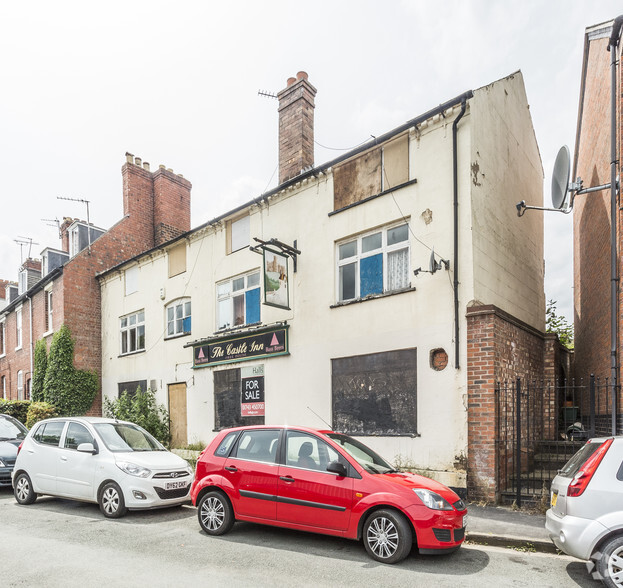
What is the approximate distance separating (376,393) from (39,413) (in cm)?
1333

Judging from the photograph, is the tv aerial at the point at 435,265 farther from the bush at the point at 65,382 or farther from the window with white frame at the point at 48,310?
the window with white frame at the point at 48,310

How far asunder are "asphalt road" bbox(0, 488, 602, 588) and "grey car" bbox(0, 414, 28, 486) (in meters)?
3.51

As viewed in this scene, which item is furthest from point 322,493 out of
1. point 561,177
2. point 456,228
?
point 561,177

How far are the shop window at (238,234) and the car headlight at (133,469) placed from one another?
742 cm

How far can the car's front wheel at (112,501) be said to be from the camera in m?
8.09

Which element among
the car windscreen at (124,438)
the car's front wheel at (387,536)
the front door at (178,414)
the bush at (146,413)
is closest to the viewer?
the car's front wheel at (387,536)

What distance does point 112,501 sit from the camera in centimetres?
817

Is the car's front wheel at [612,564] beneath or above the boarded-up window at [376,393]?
beneath

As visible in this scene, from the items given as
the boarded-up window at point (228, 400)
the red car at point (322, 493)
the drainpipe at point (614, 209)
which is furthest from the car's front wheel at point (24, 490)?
the drainpipe at point (614, 209)

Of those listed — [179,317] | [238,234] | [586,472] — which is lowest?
[586,472]

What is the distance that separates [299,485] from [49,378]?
16.2 m

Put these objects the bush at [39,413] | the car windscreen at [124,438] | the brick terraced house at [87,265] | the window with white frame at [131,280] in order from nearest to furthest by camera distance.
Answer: the car windscreen at [124,438] → the bush at [39,413] → the window with white frame at [131,280] → the brick terraced house at [87,265]

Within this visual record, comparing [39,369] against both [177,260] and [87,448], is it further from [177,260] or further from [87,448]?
[87,448]

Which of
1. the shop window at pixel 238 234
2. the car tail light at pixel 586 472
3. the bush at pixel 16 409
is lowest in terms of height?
the bush at pixel 16 409
